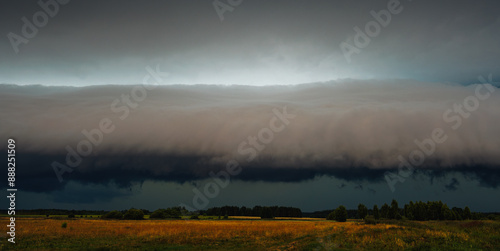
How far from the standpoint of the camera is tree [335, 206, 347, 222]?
5512 inches

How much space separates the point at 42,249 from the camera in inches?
1228

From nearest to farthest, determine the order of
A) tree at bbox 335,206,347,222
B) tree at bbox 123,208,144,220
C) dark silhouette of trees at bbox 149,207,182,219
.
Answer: tree at bbox 123,208,144,220 → tree at bbox 335,206,347,222 → dark silhouette of trees at bbox 149,207,182,219

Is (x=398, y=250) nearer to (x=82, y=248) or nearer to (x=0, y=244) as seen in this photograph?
(x=82, y=248)

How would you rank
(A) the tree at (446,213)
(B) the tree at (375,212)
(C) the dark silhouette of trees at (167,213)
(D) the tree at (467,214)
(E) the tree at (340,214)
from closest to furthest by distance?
(A) the tree at (446,213), (D) the tree at (467,214), (E) the tree at (340,214), (C) the dark silhouette of trees at (167,213), (B) the tree at (375,212)

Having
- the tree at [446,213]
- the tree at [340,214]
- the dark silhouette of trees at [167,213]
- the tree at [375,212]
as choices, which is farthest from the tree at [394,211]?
the dark silhouette of trees at [167,213]

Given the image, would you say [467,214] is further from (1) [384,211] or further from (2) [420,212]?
(1) [384,211]

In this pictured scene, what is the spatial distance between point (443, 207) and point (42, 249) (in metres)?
147

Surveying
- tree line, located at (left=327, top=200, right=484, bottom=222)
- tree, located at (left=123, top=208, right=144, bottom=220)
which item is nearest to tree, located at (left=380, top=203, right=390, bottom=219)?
tree line, located at (left=327, top=200, right=484, bottom=222)

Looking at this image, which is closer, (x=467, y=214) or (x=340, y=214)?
(x=467, y=214)

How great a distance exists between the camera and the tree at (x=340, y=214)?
459 feet

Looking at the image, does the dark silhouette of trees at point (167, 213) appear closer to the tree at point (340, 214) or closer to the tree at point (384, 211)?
the tree at point (340, 214)

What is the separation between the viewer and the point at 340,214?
5581 inches

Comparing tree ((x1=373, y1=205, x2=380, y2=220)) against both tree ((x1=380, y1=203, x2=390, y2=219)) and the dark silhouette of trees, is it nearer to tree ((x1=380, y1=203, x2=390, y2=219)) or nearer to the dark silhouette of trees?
tree ((x1=380, y1=203, x2=390, y2=219))

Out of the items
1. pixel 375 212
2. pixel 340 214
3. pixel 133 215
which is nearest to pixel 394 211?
pixel 375 212
